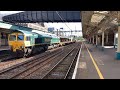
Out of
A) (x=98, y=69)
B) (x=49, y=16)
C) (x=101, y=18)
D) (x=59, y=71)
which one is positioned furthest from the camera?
(x=49, y=16)

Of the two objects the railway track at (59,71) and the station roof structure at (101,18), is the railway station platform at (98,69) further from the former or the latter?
the station roof structure at (101,18)

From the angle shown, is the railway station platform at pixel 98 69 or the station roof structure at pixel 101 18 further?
the station roof structure at pixel 101 18

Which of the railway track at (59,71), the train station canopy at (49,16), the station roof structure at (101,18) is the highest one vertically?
the train station canopy at (49,16)

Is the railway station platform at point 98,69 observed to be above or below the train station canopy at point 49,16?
below

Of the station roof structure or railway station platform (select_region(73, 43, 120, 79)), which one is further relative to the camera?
the station roof structure

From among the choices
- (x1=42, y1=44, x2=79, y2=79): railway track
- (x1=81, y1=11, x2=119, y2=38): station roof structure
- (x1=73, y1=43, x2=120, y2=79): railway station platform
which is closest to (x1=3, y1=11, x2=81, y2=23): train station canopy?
(x1=81, y1=11, x2=119, y2=38): station roof structure

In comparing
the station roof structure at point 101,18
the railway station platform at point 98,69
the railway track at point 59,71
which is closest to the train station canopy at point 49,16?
the station roof structure at point 101,18

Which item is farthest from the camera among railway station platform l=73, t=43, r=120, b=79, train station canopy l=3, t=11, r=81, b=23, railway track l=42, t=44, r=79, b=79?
train station canopy l=3, t=11, r=81, b=23

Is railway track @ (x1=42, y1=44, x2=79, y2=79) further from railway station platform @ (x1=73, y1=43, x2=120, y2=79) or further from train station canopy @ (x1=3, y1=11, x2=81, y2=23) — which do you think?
train station canopy @ (x1=3, y1=11, x2=81, y2=23)

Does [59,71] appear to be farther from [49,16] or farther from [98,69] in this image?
[49,16]

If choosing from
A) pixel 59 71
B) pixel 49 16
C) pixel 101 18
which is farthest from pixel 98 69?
pixel 49 16
